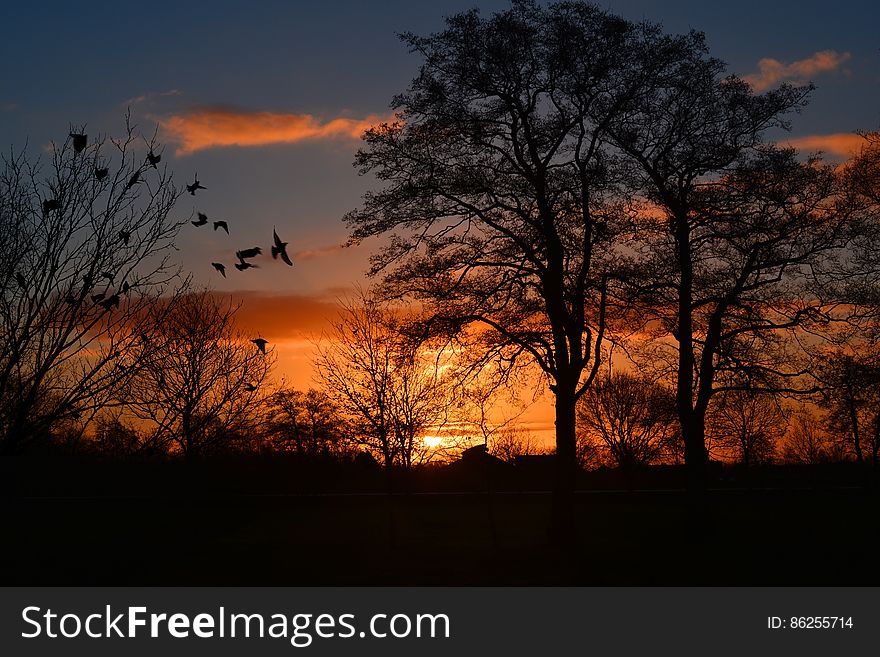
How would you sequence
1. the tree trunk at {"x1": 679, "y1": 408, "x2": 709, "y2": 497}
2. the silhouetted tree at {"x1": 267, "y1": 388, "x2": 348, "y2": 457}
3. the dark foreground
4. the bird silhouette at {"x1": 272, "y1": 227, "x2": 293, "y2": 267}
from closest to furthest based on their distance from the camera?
the bird silhouette at {"x1": 272, "y1": 227, "x2": 293, "y2": 267} → the dark foreground → the tree trunk at {"x1": 679, "y1": 408, "x2": 709, "y2": 497} → the silhouetted tree at {"x1": 267, "y1": 388, "x2": 348, "y2": 457}

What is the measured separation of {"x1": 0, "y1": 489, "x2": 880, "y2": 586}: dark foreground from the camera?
1725 cm

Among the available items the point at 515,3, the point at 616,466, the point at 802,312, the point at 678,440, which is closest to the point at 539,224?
the point at 515,3

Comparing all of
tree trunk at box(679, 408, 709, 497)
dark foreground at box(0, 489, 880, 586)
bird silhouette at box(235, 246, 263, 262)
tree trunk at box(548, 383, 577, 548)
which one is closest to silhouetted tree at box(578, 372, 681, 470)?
dark foreground at box(0, 489, 880, 586)

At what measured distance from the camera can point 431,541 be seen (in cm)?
2362

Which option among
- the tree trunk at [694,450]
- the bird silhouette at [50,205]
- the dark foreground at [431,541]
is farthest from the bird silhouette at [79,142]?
the tree trunk at [694,450]

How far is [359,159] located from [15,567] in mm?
11512

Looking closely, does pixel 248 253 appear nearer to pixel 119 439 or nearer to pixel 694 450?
pixel 694 450

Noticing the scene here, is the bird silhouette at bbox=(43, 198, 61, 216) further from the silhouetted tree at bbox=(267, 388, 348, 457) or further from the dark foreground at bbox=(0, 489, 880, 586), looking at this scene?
the silhouetted tree at bbox=(267, 388, 348, 457)

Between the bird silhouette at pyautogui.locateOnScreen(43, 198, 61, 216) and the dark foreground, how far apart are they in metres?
5.38

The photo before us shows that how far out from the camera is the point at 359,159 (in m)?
18.9

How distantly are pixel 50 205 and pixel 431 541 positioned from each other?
1597cm

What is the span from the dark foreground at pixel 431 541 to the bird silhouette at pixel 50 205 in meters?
5.38

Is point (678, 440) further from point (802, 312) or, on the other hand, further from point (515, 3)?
point (515, 3)

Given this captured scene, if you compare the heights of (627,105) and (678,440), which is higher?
(627,105)
